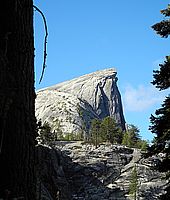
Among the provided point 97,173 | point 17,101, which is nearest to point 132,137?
point 97,173

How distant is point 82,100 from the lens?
13100cm

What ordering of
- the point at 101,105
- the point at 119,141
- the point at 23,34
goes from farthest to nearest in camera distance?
1. the point at 101,105
2. the point at 119,141
3. the point at 23,34

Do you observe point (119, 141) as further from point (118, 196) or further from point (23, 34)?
point (23, 34)

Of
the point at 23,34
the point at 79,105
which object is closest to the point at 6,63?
the point at 23,34

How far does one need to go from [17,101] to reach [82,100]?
129 metres

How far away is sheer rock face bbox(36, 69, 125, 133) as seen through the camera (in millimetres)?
118938

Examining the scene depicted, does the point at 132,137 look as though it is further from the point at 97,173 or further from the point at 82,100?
the point at 82,100

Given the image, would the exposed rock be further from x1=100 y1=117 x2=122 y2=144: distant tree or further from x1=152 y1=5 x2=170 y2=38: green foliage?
x1=152 y1=5 x2=170 y2=38: green foliage

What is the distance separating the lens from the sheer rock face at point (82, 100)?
4683 inches

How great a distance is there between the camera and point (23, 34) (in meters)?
2.55

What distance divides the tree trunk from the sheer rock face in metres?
108

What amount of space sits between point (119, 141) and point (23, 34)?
78.4 metres

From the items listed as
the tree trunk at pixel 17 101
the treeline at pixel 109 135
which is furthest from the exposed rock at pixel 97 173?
the tree trunk at pixel 17 101

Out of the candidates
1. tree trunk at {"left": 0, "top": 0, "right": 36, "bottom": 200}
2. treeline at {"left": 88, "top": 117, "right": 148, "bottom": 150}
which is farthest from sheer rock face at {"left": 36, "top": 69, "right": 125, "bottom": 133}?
tree trunk at {"left": 0, "top": 0, "right": 36, "bottom": 200}
